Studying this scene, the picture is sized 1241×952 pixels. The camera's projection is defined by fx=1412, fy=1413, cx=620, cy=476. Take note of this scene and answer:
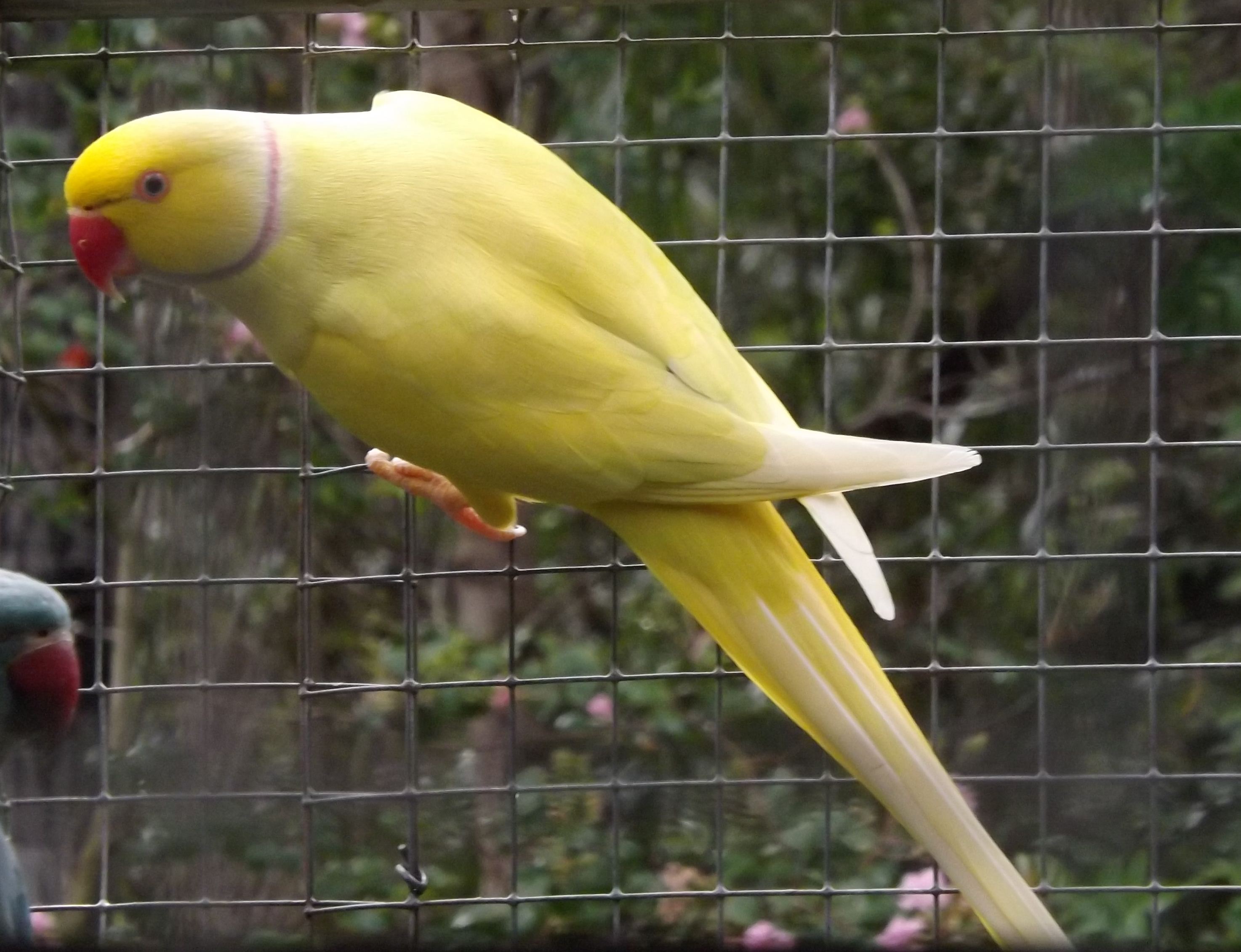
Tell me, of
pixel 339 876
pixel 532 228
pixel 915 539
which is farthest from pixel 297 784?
pixel 915 539

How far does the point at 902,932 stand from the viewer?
3.49ft

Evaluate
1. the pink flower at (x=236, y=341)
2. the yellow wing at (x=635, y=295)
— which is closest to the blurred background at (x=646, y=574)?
the pink flower at (x=236, y=341)

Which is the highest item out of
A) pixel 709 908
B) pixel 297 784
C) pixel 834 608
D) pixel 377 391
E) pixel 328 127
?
pixel 328 127

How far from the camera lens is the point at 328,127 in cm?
77

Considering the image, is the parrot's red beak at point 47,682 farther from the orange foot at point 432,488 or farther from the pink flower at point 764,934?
the pink flower at point 764,934

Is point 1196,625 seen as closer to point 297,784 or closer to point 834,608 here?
point 834,608

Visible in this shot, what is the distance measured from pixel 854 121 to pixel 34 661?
1010mm

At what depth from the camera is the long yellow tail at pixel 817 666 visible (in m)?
0.72

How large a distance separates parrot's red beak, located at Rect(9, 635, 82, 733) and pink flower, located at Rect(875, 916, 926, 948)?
1.91 feet

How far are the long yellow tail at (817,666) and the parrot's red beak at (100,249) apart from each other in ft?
0.92

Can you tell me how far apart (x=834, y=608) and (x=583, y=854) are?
563 millimetres

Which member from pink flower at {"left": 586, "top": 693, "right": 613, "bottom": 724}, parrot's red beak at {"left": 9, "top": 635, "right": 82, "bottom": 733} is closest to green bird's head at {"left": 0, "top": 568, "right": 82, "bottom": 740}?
parrot's red beak at {"left": 9, "top": 635, "right": 82, "bottom": 733}

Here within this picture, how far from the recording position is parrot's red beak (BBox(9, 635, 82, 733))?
32.0 inches

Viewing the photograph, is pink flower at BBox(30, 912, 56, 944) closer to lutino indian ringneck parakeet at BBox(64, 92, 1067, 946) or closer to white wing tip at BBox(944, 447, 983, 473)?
lutino indian ringneck parakeet at BBox(64, 92, 1067, 946)
